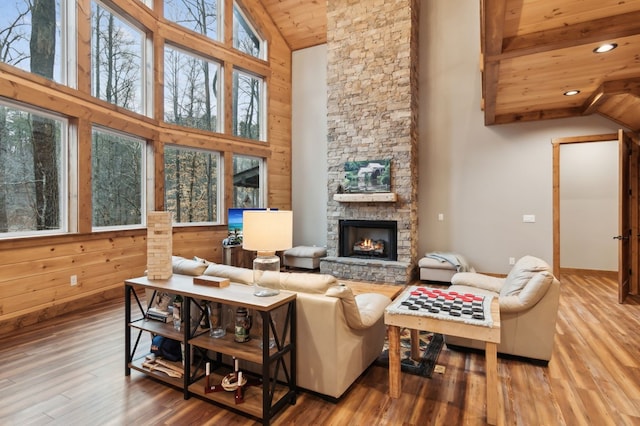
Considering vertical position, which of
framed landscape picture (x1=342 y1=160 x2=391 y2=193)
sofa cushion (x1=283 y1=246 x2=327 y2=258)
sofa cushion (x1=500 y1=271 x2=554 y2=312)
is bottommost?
sofa cushion (x1=283 y1=246 x2=327 y2=258)

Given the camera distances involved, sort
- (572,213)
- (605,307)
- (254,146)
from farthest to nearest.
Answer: (254,146), (572,213), (605,307)

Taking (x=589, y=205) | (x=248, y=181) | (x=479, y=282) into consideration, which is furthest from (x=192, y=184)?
(x=589, y=205)

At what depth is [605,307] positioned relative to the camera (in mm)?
4234

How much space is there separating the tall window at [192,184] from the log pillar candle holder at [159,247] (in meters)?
3.15

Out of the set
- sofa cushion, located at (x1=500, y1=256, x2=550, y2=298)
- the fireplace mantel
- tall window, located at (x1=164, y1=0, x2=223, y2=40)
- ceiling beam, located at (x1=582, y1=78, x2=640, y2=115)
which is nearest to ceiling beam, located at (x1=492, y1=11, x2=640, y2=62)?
ceiling beam, located at (x1=582, y1=78, x2=640, y2=115)

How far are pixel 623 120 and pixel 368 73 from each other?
3804mm

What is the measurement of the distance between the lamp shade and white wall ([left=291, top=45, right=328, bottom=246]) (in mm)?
5174

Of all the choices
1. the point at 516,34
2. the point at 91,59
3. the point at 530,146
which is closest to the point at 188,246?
the point at 91,59

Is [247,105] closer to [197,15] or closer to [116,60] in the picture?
[197,15]

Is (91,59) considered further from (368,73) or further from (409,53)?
(409,53)

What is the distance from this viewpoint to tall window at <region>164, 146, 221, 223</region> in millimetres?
5738

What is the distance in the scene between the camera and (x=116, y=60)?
4.88m

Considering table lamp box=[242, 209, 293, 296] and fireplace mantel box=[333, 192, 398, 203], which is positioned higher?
fireplace mantel box=[333, 192, 398, 203]

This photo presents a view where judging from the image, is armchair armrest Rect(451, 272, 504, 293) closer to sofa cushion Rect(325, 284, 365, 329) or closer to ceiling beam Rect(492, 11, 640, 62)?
sofa cushion Rect(325, 284, 365, 329)
